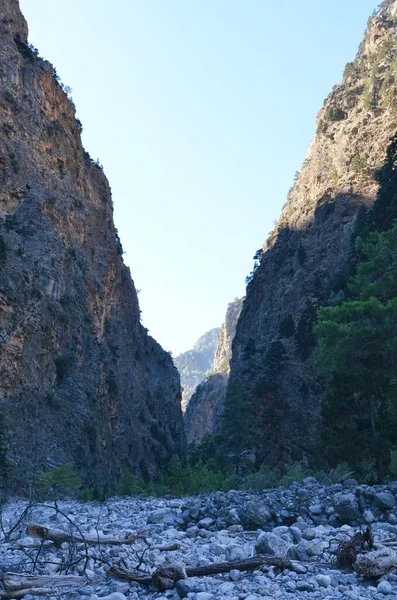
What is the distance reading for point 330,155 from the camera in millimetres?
65250

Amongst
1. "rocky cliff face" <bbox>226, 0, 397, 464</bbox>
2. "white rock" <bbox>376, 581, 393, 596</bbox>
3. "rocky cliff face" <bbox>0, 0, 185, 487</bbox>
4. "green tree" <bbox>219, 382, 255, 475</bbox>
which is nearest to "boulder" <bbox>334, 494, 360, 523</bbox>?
"white rock" <bbox>376, 581, 393, 596</bbox>

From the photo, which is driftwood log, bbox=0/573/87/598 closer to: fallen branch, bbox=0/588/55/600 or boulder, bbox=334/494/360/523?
fallen branch, bbox=0/588/55/600

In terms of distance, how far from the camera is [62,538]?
269 inches

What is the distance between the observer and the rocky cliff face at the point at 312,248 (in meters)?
39.8

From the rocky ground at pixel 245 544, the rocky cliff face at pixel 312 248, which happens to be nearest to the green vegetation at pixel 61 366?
the rocky cliff face at pixel 312 248

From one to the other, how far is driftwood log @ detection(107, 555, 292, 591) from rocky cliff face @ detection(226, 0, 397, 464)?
31603mm

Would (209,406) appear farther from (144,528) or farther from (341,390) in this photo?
(144,528)

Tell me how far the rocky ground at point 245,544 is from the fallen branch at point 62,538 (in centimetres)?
11

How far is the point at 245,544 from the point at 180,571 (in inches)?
101

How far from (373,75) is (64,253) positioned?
49.1 metres

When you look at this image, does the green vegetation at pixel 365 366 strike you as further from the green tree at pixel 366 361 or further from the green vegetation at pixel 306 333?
the green vegetation at pixel 306 333

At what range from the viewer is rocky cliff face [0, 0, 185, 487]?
93.1 feet

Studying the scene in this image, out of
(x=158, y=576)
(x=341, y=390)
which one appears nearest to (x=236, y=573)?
(x=158, y=576)

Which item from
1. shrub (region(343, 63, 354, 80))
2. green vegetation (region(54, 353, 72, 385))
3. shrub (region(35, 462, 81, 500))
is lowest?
shrub (region(35, 462, 81, 500))
